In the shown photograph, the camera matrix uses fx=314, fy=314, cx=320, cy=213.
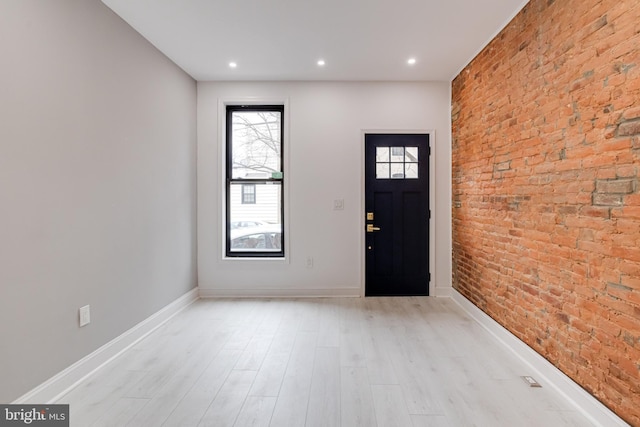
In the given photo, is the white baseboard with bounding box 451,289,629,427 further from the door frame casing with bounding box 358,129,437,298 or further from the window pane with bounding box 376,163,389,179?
the window pane with bounding box 376,163,389,179

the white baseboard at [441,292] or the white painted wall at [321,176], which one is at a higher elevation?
the white painted wall at [321,176]

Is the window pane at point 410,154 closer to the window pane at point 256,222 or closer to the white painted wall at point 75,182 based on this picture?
the window pane at point 256,222

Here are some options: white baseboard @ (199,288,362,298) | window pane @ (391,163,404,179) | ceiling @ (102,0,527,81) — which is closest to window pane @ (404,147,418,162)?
window pane @ (391,163,404,179)

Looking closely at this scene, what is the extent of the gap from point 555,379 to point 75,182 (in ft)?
11.7

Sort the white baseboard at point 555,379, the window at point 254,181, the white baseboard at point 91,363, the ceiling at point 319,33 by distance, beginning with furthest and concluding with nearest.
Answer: the window at point 254,181
the ceiling at point 319,33
the white baseboard at point 91,363
the white baseboard at point 555,379

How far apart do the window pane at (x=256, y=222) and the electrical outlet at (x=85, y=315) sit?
205cm

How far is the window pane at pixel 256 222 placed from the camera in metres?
4.27

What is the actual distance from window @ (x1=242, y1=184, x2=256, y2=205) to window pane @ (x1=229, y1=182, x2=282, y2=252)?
0.03 meters

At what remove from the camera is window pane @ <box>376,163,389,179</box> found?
13.6ft

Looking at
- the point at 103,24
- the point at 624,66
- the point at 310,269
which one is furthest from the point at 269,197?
the point at 624,66

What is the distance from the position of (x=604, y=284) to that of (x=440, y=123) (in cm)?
281

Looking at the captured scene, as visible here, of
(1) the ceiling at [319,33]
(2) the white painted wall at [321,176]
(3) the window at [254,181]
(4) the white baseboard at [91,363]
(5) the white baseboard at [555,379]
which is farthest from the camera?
(3) the window at [254,181]

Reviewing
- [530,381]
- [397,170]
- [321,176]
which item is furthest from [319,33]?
[530,381]

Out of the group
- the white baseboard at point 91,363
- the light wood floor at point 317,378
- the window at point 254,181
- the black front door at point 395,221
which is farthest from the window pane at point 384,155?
the white baseboard at point 91,363
